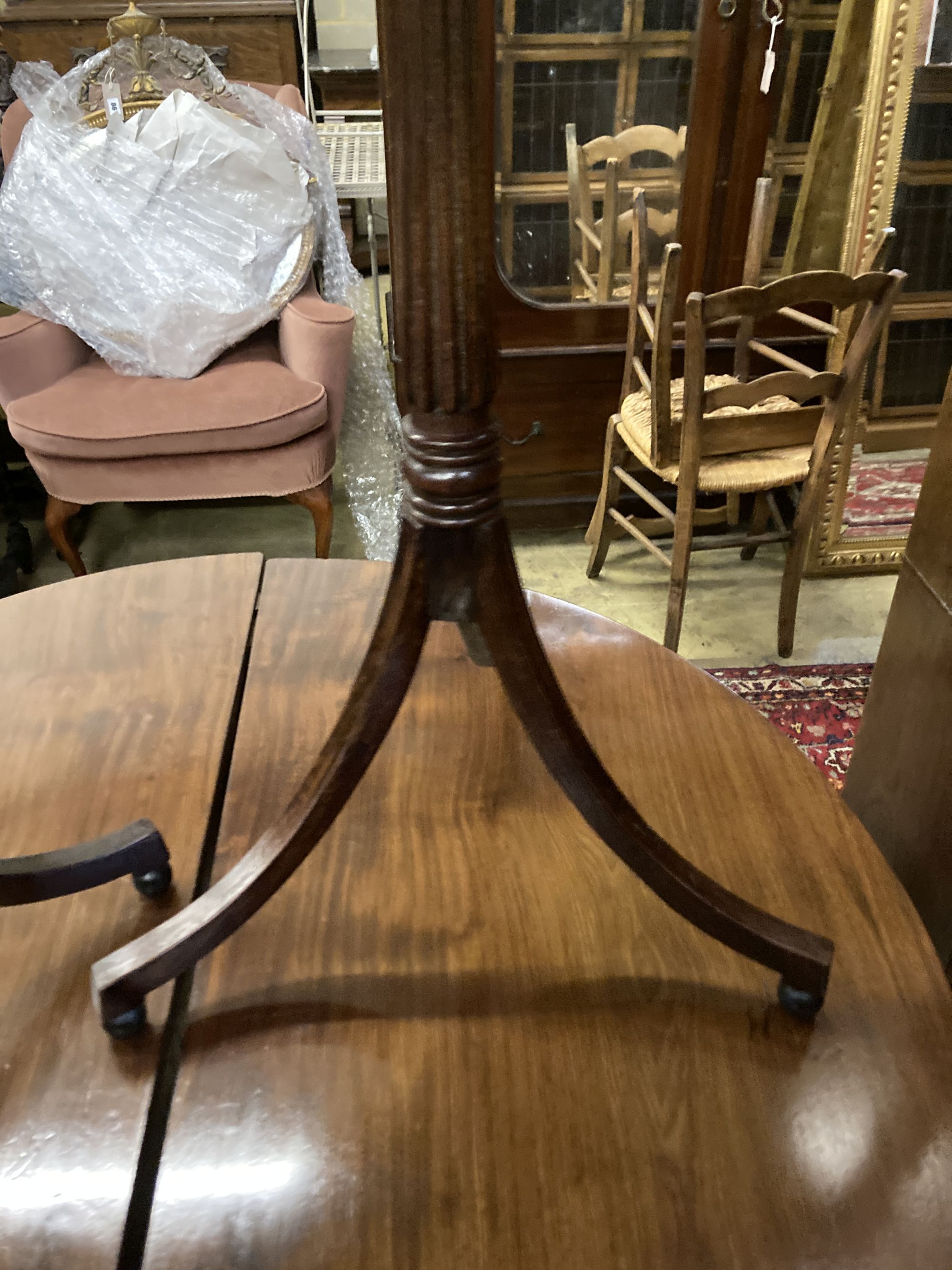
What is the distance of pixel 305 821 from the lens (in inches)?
21.4

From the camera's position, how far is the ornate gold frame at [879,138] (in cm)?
179

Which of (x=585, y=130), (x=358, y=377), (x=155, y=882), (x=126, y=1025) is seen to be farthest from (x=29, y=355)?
(x=126, y=1025)

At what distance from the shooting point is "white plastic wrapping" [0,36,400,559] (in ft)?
6.61

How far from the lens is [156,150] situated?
2066mm

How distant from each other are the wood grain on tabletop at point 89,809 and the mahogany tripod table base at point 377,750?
0.04m

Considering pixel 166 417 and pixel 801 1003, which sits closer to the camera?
pixel 801 1003

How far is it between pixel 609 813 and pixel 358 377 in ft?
6.83

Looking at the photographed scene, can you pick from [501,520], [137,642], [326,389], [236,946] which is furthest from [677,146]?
[236,946]

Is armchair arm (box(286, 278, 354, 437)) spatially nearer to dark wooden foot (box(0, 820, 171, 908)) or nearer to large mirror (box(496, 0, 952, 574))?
large mirror (box(496, 0, 952, 574))

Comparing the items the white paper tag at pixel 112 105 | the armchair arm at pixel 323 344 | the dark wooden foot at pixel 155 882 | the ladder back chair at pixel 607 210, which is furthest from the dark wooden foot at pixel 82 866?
the white paper tag at pixel 112 105

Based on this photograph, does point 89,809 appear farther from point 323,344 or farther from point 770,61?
point 770,61

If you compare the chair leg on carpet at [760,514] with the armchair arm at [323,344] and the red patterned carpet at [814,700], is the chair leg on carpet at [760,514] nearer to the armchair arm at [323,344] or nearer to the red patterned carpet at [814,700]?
the red patterned carpet at [814,700]

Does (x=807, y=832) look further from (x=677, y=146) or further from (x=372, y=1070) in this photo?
(x=677, y=146)

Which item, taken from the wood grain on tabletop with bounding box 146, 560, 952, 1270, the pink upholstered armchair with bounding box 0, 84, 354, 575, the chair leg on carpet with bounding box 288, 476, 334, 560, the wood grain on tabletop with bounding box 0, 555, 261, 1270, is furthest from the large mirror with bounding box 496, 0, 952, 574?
the wood grain on tabletop with bounding box 146, 560, 952, 1270
